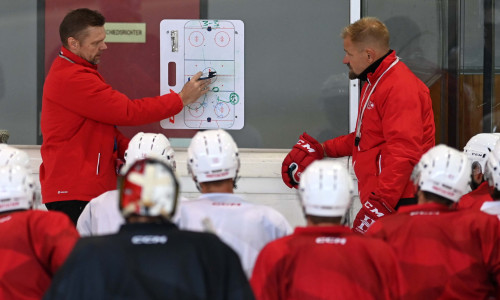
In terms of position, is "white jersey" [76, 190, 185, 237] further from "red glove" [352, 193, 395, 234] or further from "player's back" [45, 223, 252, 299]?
"player's back" [45, 223, 252, 299]

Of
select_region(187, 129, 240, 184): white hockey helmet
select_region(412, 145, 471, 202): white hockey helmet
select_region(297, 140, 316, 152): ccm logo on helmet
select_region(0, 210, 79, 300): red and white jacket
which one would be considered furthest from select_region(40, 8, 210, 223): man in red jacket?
select_region(412, 145, 471, 202): white hockey helmet

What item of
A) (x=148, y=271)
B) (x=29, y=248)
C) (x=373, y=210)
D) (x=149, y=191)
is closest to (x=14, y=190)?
(x=29, y=248)

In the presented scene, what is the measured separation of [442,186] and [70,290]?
1.62 metres

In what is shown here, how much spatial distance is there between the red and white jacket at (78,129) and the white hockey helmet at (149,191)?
7.11 feet

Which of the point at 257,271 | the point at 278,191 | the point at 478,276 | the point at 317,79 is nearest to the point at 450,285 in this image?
the point at 478,276

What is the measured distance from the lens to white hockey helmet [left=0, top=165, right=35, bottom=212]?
127 inches

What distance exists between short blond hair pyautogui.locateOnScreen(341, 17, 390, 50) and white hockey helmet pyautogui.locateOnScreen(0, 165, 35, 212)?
7.32 ft

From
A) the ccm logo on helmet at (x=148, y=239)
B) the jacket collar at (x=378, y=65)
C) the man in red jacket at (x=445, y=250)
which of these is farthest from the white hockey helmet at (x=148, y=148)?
the ccm logo on helmet at (x=148, y=239)

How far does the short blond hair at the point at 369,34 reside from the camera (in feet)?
15.7

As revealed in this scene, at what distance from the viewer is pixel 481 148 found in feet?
15.4

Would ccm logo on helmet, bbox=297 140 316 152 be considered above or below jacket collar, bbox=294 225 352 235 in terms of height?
above

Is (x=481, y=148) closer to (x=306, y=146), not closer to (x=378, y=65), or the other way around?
(x=378, y=65)

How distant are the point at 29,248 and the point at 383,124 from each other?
2.18 m

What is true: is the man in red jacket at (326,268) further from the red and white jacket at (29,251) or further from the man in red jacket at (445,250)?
the red and white jacket at (29,251)
